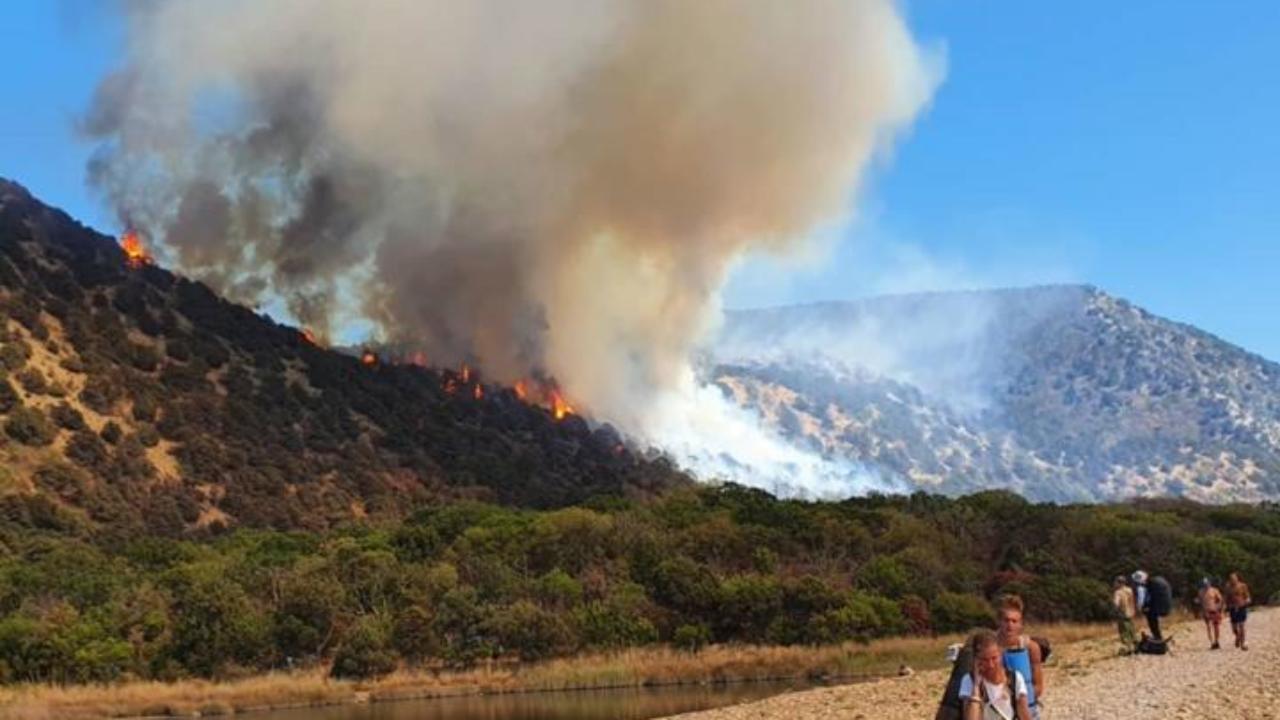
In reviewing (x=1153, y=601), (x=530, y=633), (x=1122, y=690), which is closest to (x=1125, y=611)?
(x=1153, y=601)

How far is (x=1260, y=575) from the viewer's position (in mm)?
57375

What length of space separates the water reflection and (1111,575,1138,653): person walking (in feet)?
36.8

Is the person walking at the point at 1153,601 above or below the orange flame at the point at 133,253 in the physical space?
below

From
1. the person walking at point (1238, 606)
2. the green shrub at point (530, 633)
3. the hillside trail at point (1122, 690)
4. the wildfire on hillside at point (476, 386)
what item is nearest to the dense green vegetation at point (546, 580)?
the green shrub at point (530, 633)

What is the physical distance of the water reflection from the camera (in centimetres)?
3581

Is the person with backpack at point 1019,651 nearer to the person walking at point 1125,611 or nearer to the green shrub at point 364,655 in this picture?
the person walking at point 1125,611

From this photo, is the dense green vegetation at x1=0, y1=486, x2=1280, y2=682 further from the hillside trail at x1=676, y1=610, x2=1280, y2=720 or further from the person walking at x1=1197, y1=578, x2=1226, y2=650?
the person walking at x1=1197, y1=578, x2=1226, y2=650

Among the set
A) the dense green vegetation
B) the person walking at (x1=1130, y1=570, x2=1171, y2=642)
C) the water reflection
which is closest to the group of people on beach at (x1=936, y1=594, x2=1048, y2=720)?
the person walking at (x1=1130, y1=570, x2=1171, y2=642)

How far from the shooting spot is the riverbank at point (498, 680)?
137 feet

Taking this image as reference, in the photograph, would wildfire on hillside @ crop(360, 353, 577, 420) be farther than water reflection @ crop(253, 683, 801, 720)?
Yes

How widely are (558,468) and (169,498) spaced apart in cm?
4534

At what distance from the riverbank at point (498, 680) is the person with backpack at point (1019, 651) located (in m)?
33.5

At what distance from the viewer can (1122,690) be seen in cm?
2455

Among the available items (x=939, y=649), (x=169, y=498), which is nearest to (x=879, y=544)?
(x=939, y=649)
